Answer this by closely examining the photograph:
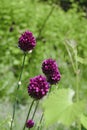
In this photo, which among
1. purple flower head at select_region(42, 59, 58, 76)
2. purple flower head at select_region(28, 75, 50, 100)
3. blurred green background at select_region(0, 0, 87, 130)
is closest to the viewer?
purple flower head at select_region(28, 75, 50, 100)

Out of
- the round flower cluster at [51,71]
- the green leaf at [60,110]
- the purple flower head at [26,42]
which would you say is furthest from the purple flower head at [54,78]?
the green leaf at [60,110]

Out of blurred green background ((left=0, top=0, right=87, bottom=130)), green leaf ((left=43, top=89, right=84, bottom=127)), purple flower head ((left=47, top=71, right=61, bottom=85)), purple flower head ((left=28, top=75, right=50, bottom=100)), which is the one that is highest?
green leaf ((left=43, top=89, right=84, bottom=127))

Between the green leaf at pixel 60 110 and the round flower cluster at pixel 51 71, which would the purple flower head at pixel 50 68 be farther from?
the green leaf at pixel 60 110

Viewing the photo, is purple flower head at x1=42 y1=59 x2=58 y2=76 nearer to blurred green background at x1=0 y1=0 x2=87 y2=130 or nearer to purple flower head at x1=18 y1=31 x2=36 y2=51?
purple flower head at x1=18 y1=31 x2=36 y2=51

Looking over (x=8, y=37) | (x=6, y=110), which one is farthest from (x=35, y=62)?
(x=6, y=110)

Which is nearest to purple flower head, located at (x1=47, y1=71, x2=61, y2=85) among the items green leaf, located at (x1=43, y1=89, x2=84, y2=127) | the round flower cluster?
the round flower cluster

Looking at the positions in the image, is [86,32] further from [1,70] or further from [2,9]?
[1,70]
